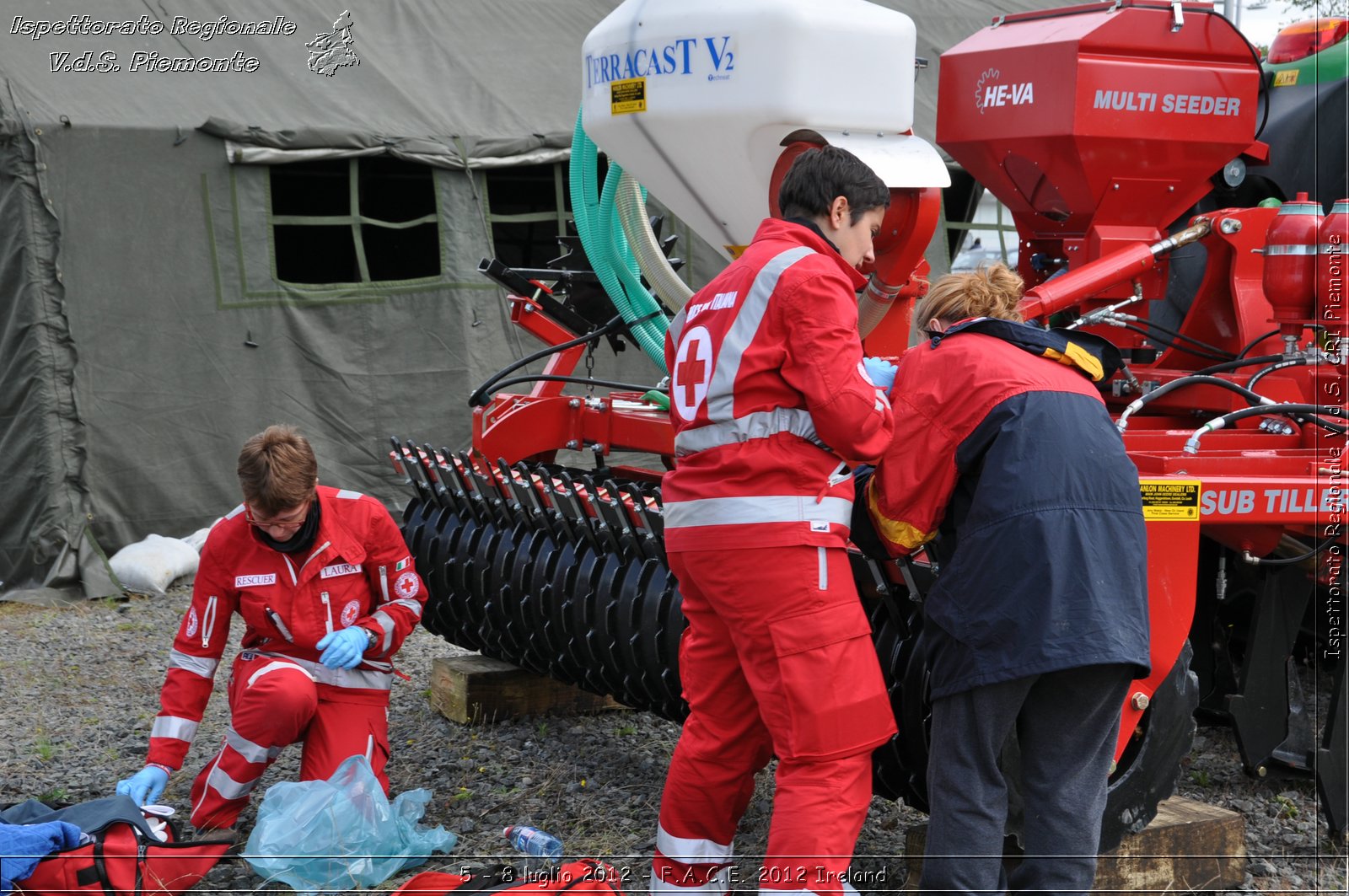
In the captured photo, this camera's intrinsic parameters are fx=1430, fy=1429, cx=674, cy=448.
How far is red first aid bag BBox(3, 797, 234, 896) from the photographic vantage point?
3113 mm

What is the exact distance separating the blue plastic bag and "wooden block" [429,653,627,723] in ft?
3.60

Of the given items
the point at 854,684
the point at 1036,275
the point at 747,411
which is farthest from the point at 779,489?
the point at 1036,275

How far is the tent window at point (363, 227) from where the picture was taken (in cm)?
797

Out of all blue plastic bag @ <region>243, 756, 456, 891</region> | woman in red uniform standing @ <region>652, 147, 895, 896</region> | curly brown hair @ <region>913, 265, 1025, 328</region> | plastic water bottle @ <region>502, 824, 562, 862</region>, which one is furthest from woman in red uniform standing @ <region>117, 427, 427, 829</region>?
curly brown hair @ <region>913, 265, 1025, 328</region>

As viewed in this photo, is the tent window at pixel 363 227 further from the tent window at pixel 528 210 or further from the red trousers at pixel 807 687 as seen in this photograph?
the red trousers at pixel 807 687

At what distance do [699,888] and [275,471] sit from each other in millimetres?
1419

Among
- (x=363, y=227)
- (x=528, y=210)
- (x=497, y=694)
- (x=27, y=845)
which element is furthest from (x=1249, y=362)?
(x=363, y=227)

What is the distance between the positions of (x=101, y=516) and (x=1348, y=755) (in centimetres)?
560

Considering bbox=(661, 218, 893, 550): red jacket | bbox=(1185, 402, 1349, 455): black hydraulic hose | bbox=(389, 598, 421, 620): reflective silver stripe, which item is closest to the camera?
bbox=(661, 218, 893, 550): red jacket

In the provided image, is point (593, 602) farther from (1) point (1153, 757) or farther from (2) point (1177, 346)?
(2) point (1177, 346)

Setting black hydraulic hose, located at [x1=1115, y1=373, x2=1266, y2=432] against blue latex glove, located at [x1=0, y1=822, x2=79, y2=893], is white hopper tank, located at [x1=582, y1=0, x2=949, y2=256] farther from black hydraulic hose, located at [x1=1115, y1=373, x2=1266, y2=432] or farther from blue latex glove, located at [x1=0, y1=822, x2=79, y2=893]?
blue latex glove, located at [x1=0, y1=822, x2=79, y2=893]

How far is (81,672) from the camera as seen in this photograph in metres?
5.62

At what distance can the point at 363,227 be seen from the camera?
8273 millimetres

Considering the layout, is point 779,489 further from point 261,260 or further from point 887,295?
point 261,260
